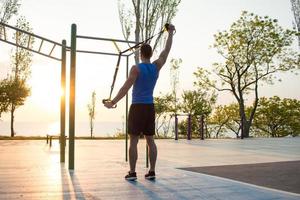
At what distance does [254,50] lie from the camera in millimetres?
21797

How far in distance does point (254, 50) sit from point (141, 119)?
18.6m

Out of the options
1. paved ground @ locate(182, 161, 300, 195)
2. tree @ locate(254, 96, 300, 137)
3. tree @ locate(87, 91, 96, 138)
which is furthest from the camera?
tree @ locate(254, 96, 300, 137)

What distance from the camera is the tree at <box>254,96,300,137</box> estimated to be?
31.6 meters

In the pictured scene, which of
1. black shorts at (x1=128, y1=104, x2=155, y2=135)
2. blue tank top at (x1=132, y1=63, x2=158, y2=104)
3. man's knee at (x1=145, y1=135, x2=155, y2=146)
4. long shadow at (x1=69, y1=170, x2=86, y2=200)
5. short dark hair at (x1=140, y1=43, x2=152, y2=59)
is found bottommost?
long shadow at (x1=69, y1=170, x2=86, y2=200)

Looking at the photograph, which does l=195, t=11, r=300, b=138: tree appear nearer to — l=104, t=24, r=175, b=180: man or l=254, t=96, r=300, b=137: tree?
l=254, t=96, r=300, b=137: tree

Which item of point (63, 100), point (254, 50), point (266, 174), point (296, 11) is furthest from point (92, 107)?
point (266, 174)

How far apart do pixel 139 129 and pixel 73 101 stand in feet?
4.48

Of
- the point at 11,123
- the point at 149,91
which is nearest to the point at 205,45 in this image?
the point at 11,123

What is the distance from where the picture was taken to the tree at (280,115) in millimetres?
31594

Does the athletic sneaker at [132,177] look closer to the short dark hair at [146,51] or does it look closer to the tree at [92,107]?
the short dark hair at [146,51]

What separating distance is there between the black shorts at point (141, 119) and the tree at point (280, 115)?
28.6 m

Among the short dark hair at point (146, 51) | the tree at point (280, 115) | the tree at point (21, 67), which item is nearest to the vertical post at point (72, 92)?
the short dark hair at point (146, 51)

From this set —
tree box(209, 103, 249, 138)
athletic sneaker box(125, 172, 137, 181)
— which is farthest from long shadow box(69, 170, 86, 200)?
tree box(209, 103, 249, 138)

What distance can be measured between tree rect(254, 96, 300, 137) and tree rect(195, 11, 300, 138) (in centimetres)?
975
